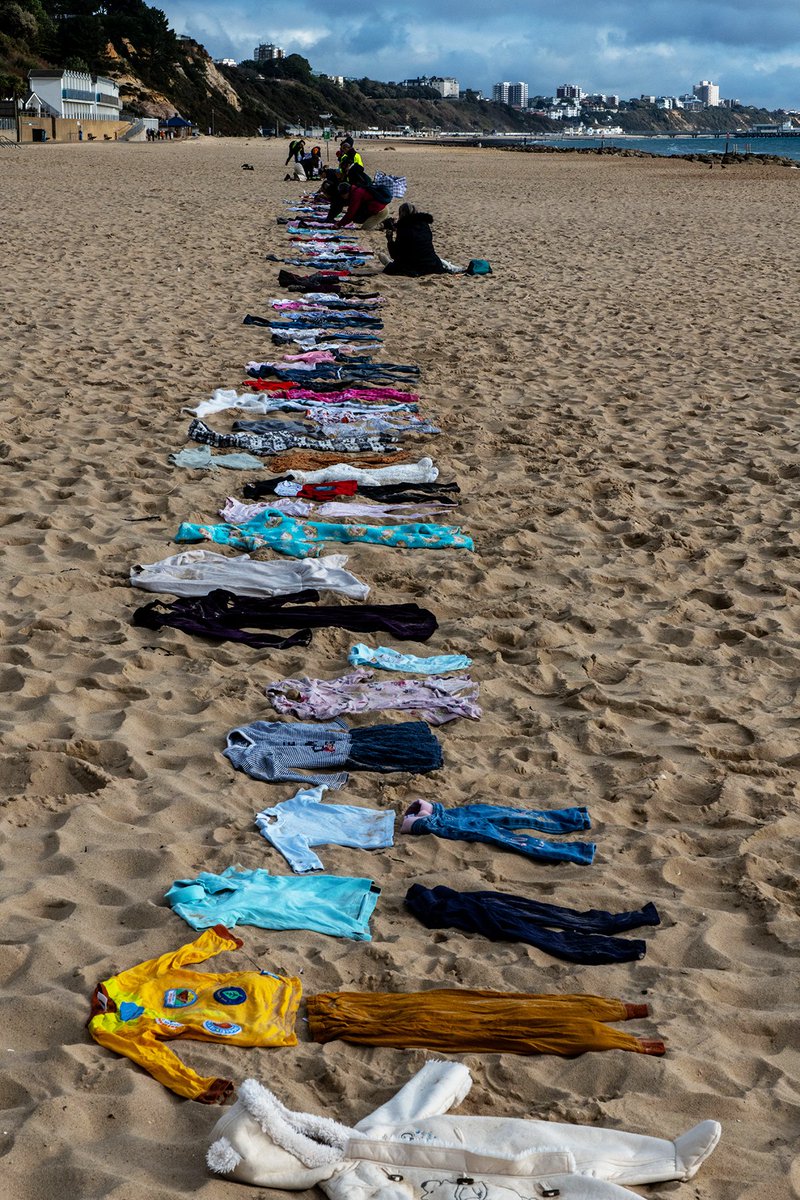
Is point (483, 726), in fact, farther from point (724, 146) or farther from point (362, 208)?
point (724, 146)

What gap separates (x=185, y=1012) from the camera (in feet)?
9.20

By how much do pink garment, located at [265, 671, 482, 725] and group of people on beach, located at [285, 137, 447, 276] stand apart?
1073 centimetres

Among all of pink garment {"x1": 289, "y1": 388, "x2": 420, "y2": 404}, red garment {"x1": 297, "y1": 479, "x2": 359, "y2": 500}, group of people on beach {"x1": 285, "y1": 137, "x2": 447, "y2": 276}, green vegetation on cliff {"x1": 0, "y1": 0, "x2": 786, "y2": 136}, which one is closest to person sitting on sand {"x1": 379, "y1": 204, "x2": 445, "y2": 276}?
group of people on beach {"x1": 285, "y1": 137, "x2": 447, "y2": 276}

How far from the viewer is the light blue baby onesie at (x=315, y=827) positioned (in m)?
3.48

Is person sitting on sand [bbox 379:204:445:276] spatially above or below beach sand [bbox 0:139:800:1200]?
above

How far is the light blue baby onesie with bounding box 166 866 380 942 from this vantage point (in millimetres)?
3160

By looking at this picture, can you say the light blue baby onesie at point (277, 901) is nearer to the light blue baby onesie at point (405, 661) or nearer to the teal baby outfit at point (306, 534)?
the light blue baby onesie at point (405, 661)

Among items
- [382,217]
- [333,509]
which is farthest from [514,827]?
[382,217]

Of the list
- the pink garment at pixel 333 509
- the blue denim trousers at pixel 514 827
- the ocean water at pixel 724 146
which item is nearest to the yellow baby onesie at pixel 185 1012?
the blue denim trousers at pixel 514 827

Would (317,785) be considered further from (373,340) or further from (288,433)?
(373,340)

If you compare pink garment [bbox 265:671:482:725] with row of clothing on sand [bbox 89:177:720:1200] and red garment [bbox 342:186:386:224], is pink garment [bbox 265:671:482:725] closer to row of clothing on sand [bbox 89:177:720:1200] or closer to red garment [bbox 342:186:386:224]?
row of clothing on sand [bbox 89:177:720:1200]

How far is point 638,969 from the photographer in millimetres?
3061

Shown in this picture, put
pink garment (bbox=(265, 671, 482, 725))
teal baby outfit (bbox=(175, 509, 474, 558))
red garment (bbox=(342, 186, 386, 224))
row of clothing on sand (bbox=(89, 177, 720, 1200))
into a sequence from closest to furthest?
row of clothing on sand (bbox=(89, 177, 720, 1200)) → pink garment (bbox=(265, 671, 482, 725)) → teal baby outfit (bbox=(175, 509, 474, 558)) → red garment (bbox=(342, 186, 386, 224))

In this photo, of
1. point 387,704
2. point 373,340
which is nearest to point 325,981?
point 387,704
